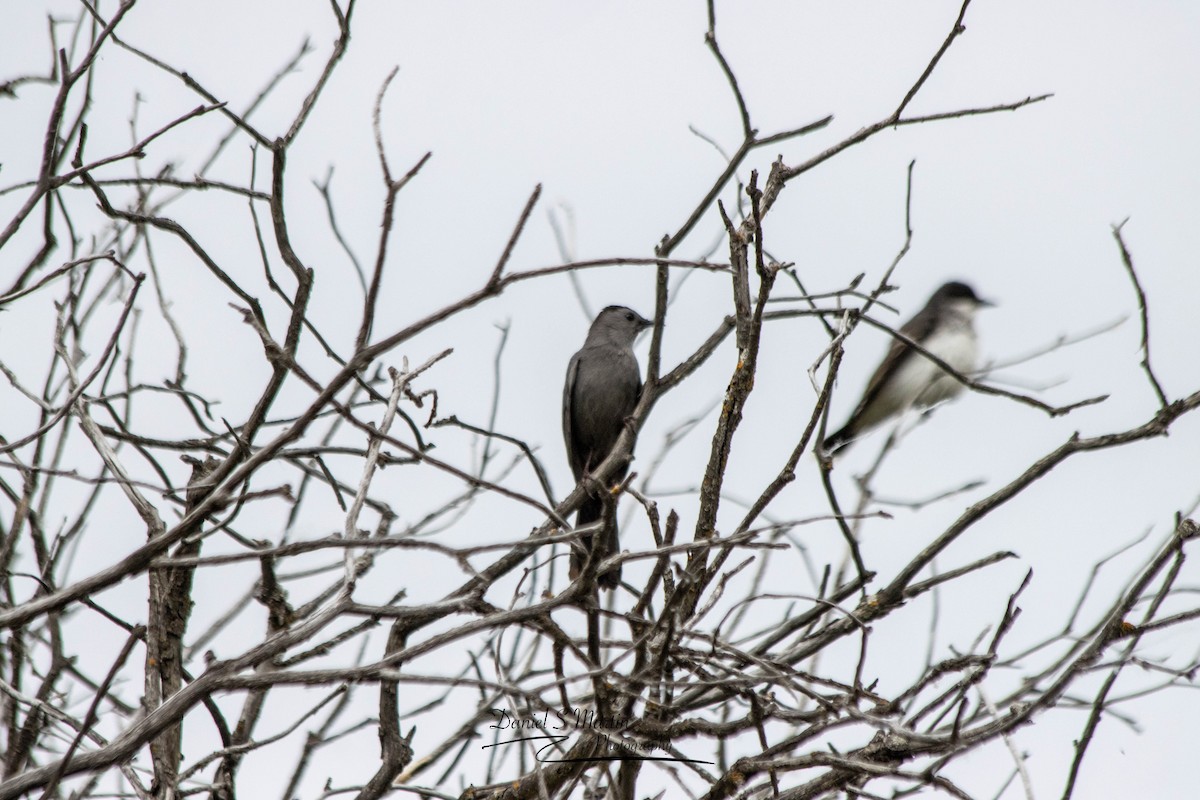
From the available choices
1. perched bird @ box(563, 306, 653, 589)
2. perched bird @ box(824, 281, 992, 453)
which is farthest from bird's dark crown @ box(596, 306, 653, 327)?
perched bird @ box(824, 281, 992, 453)

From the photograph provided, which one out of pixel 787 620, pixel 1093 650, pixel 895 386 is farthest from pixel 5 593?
pixel 895 386

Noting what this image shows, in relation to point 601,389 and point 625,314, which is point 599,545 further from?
point 625,314

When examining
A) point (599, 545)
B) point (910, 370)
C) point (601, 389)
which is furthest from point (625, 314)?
point (599, 545)

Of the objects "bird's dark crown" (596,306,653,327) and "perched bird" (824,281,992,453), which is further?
"perched bird" (824,281,992,453)

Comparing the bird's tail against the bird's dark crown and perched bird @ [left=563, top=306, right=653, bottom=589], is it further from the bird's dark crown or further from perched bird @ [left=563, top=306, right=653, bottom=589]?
the bird's dark crown

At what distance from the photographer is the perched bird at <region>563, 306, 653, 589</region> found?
7.83 m

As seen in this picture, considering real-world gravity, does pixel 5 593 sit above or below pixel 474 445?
below

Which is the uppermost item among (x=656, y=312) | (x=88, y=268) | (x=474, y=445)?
(x=88, y=268)

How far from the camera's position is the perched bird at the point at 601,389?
7.83 meters

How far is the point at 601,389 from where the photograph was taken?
25.8ft

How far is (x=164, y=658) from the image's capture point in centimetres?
347

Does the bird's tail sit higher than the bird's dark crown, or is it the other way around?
the bird's dark crown

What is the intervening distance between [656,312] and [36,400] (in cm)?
190

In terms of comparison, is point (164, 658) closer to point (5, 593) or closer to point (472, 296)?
point (5, 593)
